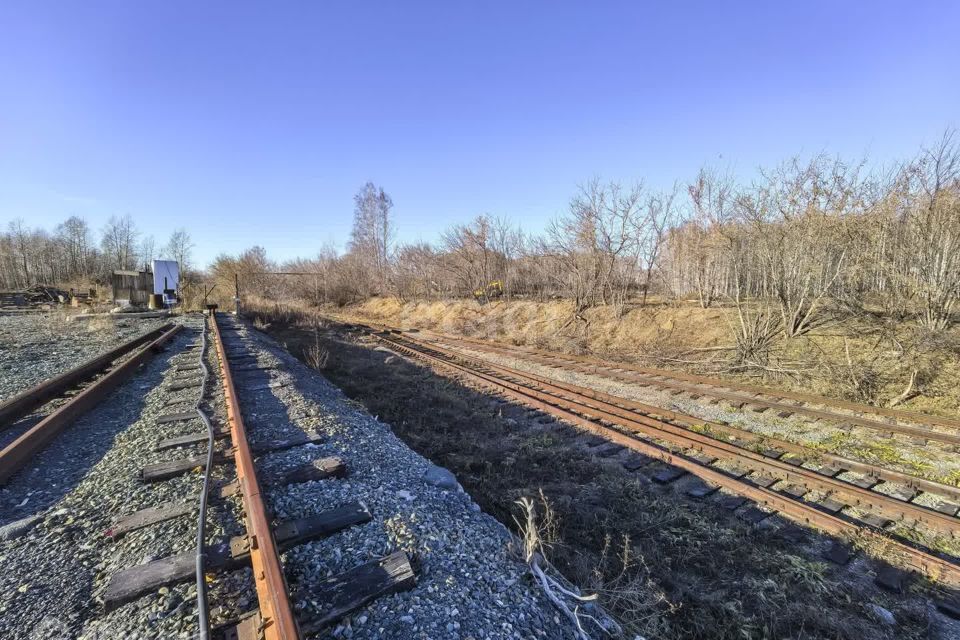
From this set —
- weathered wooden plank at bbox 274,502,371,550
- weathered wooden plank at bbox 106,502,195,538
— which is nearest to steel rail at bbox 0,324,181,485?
weathered wooden plank at bbox 106,502,195,538

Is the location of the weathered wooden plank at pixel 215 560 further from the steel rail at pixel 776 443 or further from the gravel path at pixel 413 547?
the steel rail at pixel 776 443

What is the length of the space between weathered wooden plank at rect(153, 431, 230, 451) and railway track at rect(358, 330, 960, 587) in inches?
197

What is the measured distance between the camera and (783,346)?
10617 mm

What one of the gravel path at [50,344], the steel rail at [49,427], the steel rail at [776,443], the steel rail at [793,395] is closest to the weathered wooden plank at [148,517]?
the steel rail at [49,427]

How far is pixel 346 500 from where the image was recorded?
3.45m

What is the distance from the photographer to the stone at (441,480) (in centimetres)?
416

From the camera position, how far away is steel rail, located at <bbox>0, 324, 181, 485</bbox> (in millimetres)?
3871

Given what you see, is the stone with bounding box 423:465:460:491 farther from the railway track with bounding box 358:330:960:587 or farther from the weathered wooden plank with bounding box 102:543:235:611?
the railway track with bounding box 358:330:960:587

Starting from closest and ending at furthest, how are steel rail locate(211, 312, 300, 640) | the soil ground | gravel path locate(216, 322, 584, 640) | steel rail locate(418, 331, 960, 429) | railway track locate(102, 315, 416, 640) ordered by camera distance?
steel rail locate(211, 312, 300, 640) → railway track locate(102, 315, 416, 640) → gravel path locate(216, 322, 584, 640) → the soil ground → steel rail locate(418, 331, 960, 429)

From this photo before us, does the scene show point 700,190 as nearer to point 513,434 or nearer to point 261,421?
point 513,434

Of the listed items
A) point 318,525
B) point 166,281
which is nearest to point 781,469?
point 318,525

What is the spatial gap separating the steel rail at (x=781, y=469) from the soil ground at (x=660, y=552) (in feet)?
3.39

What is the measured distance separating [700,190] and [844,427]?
10.1 meters

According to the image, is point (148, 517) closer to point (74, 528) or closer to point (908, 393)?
point (74, 528)
